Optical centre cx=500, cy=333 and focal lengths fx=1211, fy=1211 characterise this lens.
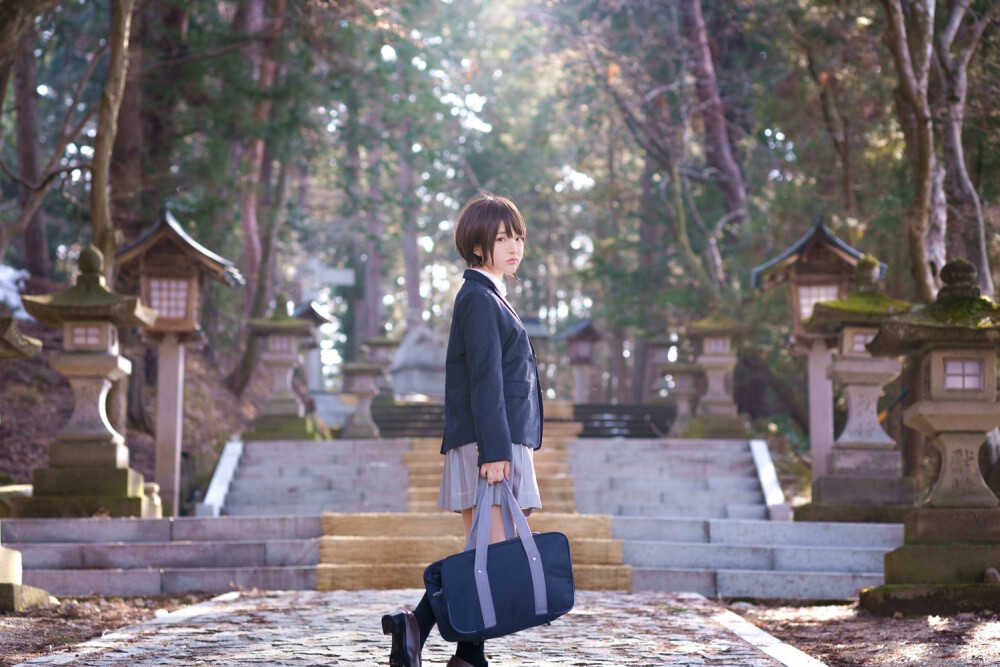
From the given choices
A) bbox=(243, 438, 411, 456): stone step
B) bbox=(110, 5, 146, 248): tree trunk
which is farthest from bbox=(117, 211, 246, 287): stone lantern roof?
bbox=(110, 5, 146, 248): tree trunk

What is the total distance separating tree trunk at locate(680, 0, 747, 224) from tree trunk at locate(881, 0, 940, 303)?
1135 cm

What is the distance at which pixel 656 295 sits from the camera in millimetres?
24203

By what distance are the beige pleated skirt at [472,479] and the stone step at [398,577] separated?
4.88 metres

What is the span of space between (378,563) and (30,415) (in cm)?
977

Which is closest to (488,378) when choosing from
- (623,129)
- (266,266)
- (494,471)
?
(494,471)

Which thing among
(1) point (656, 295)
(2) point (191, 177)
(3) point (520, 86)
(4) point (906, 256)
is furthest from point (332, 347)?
(4) point (906, 256)

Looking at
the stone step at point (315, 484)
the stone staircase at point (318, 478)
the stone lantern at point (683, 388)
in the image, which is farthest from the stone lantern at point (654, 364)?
the stone step at point (315, 484)

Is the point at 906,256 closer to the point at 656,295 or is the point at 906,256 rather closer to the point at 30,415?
the point at 656,295

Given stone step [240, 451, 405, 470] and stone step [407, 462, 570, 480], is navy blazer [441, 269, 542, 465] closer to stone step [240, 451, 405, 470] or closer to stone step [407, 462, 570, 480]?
stone step [407, 462, 570, 480]

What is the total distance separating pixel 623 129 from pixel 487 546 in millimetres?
24789

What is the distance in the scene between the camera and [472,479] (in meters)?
4.55

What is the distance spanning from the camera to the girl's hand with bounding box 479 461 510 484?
4.40m

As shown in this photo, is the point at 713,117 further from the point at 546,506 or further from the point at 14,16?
the point at 14,16

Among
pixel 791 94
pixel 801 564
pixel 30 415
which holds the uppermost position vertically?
pixel 791 94
